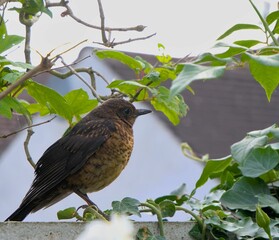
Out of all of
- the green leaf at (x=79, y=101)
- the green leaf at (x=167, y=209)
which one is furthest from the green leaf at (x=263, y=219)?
the green leaf at (x=79, y=101)

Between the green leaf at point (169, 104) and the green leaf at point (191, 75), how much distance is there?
0.99 metres

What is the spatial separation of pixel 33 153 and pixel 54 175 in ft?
19.5

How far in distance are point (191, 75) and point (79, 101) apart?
3.93 ft

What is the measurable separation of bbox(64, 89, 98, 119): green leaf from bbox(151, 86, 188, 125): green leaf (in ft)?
0.61

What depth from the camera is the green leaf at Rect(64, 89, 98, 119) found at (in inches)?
84.2

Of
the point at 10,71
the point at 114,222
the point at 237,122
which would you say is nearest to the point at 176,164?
the point at 237,122

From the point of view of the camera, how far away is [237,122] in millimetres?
9492

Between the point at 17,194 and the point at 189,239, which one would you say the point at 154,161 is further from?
the point at 189,239

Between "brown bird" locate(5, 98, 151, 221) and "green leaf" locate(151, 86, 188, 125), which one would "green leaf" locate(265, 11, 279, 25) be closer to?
"green leaf" locate(151, 86, 188, 125)

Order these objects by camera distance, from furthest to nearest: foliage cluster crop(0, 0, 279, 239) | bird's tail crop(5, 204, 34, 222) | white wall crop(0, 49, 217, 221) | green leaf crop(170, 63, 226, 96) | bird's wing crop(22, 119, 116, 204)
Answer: white wall crop(0, 49, 217, 221) < bird's wing crop(22, 119, 116, 204) < bird's tail crop(5, 204, 34, 222) < foliage cluster crop(0, 0, 279, 239) < green leaf crop(170, 63, 226, 96)

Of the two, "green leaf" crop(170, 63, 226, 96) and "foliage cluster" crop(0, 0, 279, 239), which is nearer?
"green leaf" crop(170, 63, 226, 96)

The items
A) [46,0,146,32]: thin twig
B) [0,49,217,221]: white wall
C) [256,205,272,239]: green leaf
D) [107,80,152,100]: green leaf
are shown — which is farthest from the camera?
[0,49,217,221]: white wall

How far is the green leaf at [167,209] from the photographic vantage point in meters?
1.75

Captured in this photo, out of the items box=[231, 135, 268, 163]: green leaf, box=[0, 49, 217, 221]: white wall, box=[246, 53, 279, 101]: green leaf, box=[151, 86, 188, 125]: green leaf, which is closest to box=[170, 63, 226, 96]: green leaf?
box=[246, 53, 279, 101]: green leaf
